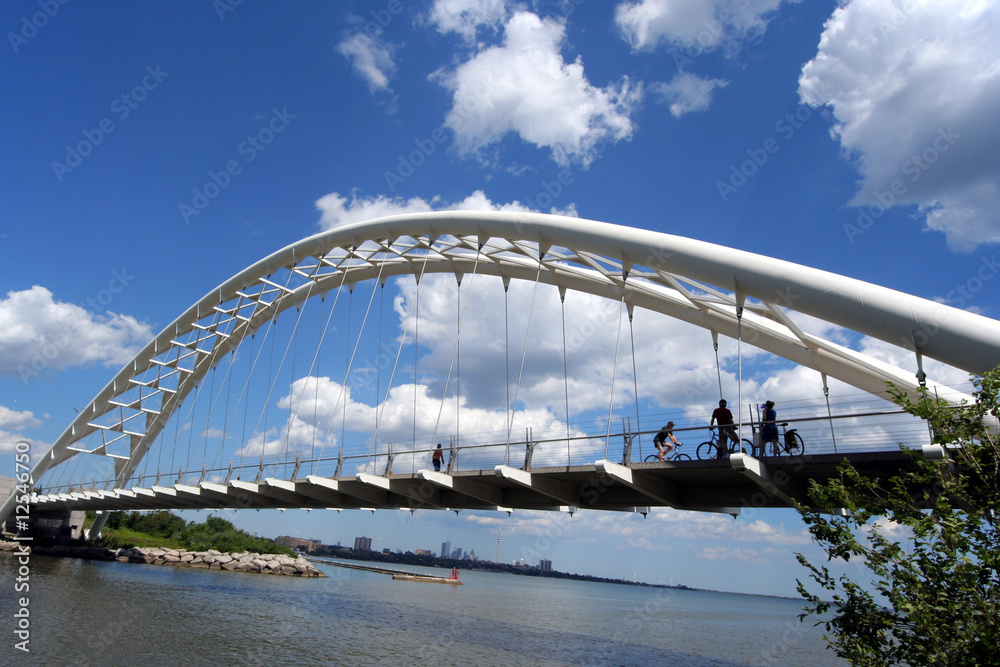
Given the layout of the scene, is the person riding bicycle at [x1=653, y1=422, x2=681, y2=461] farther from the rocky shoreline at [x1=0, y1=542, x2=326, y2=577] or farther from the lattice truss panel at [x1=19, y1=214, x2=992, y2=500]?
the rocky shoreline at [x1=0, y1=542, x2=326, y2=577]

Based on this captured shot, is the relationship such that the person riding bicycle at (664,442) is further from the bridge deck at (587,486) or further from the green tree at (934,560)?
the green tree at (934,560)

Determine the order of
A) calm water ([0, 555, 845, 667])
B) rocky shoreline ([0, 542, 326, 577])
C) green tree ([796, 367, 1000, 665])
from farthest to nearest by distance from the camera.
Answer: rocky shoreline ([0, 542, 326, 577]), calm water ([0, 555, 845, 667]), green tree ([796, 367, 1000, 665])

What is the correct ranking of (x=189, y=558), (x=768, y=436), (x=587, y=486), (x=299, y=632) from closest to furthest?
(x=768, y=436) → (x=587, y=486) → (x=299, y=632) → (x=189, y=558)

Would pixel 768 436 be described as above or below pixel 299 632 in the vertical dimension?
above

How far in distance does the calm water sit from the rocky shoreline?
39.5ft

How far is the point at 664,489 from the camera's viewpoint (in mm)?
14883

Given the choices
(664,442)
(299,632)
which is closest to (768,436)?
(664,442)

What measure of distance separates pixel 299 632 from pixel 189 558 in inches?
1579

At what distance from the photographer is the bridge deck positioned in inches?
475

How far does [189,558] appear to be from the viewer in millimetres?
56750

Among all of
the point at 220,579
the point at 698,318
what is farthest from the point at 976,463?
the point at 220,579

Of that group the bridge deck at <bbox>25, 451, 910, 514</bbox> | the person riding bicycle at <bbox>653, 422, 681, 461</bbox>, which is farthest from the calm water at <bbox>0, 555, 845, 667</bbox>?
the person riding bicycle at <bbox>653, 422, 681, 461</bbox>

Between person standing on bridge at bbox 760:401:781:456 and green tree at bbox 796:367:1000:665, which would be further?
person standing on bridge at bbox 760:401:781:456

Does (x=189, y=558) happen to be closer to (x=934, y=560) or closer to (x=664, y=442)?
(x=664, y=442)
